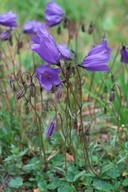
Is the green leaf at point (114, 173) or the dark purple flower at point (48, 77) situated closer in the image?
the dark purple flower at point (48, 77)

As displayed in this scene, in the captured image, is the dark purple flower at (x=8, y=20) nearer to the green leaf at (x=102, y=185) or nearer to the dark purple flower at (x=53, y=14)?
the dark purple flower at (x=53, y=14)

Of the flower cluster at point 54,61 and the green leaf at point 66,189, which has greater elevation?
the flower cluster at point 54,61

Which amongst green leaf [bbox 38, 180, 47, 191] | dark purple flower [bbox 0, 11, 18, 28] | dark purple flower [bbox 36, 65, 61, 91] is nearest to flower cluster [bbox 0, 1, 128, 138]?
dark purple flower [bbox 36, 65, 61, 91]

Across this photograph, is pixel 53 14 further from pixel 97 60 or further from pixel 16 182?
pixel 16 182

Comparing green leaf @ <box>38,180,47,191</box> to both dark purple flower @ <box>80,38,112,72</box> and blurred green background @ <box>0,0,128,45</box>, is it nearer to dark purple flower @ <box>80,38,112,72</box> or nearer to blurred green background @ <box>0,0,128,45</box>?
dark purple flower @ <box>80,38,112,72</box>

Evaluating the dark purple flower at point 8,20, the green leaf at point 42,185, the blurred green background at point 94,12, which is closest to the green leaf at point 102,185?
the green leaf at point 42,185
